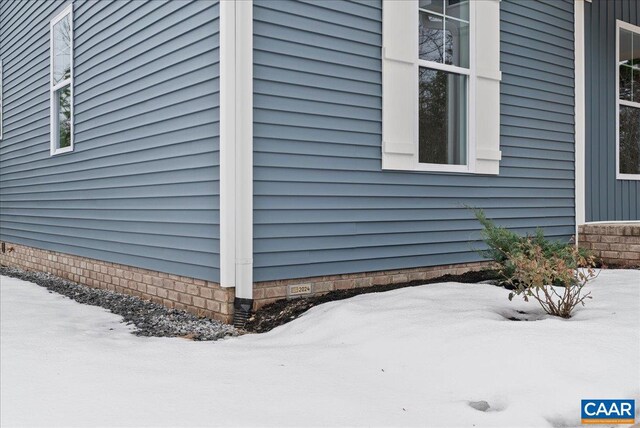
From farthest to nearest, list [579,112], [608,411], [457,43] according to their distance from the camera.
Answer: [579,112] → [457,43] → [608,411]

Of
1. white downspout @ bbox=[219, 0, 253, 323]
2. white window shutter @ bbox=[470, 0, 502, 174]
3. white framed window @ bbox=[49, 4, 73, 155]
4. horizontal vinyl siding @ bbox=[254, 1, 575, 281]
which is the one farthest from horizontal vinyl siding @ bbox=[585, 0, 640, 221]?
white framed window @ bbox=[49, 4, 73, 155]

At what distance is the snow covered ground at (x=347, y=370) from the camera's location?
7.93 ft

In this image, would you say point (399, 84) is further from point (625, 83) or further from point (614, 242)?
point (625, 83)

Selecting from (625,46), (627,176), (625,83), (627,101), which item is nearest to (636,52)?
(625,46)

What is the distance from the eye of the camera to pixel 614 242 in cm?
641

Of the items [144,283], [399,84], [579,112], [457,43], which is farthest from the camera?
[579,112]

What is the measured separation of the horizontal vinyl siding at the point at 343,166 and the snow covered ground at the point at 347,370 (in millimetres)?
755

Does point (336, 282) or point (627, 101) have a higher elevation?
point (627, 101)

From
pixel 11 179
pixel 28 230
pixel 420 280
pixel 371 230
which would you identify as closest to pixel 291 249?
pixel 371 230

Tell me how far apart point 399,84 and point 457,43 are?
3.16 ft

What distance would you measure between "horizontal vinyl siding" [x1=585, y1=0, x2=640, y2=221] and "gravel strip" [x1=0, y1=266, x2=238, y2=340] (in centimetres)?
477

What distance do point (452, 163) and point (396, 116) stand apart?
0.86 meters

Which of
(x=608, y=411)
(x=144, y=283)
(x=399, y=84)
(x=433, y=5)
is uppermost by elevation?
(x=433, y=5)

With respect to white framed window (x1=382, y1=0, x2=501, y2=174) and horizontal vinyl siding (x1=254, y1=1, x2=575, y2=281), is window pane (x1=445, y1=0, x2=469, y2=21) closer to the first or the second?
white framed window (x1=382, y1=0, x2=501, y2=174)
